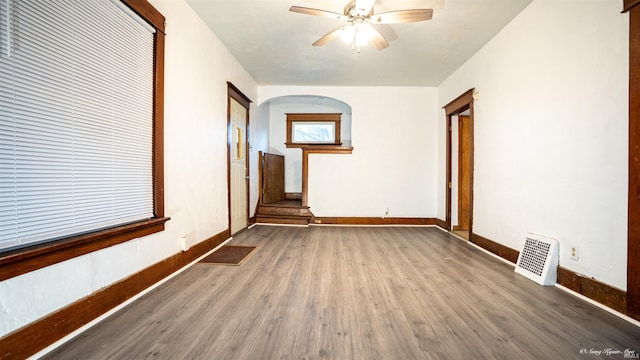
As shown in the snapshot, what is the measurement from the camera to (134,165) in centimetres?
204

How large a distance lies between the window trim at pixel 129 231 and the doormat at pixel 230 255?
2.73 ft

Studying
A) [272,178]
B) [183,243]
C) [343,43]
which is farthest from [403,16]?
[272,178]

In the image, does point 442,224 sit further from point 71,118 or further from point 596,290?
point 71,118

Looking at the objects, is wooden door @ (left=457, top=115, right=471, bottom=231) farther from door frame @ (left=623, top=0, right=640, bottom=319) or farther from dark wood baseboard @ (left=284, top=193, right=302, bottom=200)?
dark wood baseboard @ (left=284, top=193, right=302, bottom=200)

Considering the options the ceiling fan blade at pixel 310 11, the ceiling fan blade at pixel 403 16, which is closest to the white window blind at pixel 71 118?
the ceiling fan blade at pixel 310 11

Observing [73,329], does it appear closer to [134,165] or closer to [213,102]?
[134,165]

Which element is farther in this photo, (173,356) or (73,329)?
(73,329)

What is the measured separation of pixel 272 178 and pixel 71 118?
4400 mm

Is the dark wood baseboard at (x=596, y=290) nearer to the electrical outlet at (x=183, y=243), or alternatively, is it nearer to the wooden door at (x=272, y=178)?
the electrical outlet at (x=183, y=243)

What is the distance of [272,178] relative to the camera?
5.92m

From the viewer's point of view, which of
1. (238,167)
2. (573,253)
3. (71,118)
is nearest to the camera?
(71,118)

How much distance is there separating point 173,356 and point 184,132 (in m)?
2.07

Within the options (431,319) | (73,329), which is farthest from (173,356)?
(431,319)

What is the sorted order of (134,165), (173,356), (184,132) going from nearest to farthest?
(173,356), (134,165), (184,132)
